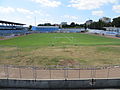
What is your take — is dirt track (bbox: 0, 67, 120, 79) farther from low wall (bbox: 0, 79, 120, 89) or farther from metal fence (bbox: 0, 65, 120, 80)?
low wall (bbox: 0, 79, 120, 89)

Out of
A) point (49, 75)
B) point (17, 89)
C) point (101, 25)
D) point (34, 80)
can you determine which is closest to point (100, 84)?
point (49, 75)

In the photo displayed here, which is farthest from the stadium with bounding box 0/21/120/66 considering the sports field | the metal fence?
the metal fence

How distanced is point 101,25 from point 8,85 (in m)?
159

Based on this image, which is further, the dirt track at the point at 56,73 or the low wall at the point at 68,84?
the dirt track at the point at 56,73

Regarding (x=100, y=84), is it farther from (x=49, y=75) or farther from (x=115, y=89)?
(x=49, y=75)

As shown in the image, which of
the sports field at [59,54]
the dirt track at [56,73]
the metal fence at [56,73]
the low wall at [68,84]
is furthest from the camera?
the sports field at [59,54]

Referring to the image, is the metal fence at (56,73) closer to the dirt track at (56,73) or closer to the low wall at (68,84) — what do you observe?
the dirt track at (56,73)

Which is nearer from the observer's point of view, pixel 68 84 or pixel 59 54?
pixel 68 84

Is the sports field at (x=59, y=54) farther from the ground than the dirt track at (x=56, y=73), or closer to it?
farther from the ground

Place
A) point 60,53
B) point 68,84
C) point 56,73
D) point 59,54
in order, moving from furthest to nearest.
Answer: point 60,53 → point 59,54 → point 56,73 → point 68,84

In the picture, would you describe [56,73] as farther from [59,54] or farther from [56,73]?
[59,54]

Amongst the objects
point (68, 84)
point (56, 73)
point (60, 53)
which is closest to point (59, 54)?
point (60, 53)

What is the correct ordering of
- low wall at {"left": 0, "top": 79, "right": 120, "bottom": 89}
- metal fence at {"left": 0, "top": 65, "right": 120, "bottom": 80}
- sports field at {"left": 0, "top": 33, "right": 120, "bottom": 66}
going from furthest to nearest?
sports field at {"left": 0, "top": 33, "right": 120, "bottom": 66} < metal fence at {"left": 0, "top": 65, "right": 120, "bottom": 80} < low wall at {"left": 0, "top": 79, "right": 120, "bottom": 89}

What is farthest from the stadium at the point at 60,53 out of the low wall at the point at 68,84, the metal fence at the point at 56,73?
the low wall at the point at 68,84
